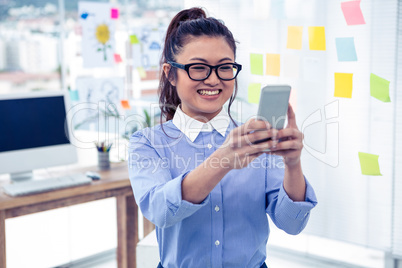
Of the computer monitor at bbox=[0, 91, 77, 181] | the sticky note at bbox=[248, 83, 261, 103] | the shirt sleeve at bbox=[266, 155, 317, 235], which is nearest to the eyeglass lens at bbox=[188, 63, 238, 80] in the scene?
the shirt sleeve at bbox=[266, 155, 317, 235]

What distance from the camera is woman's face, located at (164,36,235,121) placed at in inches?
43.5

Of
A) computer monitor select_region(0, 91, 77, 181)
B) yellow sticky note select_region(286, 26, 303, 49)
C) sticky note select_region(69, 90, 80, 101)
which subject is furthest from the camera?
sticky note select_region(69, 90, 80, 101)

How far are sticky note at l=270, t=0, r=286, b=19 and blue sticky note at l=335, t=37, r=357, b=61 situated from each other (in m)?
0.38

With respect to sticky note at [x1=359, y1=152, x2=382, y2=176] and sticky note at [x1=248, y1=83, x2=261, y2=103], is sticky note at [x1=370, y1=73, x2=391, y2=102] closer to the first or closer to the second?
sticky note at [x1=359, y1=152, x2=382, y2=176]

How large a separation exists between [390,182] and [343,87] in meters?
0.56

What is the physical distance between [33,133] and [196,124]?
1.48m

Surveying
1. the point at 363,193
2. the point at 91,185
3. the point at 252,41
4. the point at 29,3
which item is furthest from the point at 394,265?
the point at 29,3

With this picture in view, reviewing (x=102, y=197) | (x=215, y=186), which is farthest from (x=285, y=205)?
(x=102, y=197)

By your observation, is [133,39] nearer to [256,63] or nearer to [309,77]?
[256,63]

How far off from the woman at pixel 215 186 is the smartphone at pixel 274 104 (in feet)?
0.18

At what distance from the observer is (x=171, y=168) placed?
46.0 inches

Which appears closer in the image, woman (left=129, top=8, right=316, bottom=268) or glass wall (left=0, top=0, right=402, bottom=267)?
woman (left=129, top=8, right=316, bottom=268)

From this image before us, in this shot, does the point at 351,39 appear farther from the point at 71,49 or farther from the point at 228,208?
the point at 71,49

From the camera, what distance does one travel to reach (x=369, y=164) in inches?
98.3
